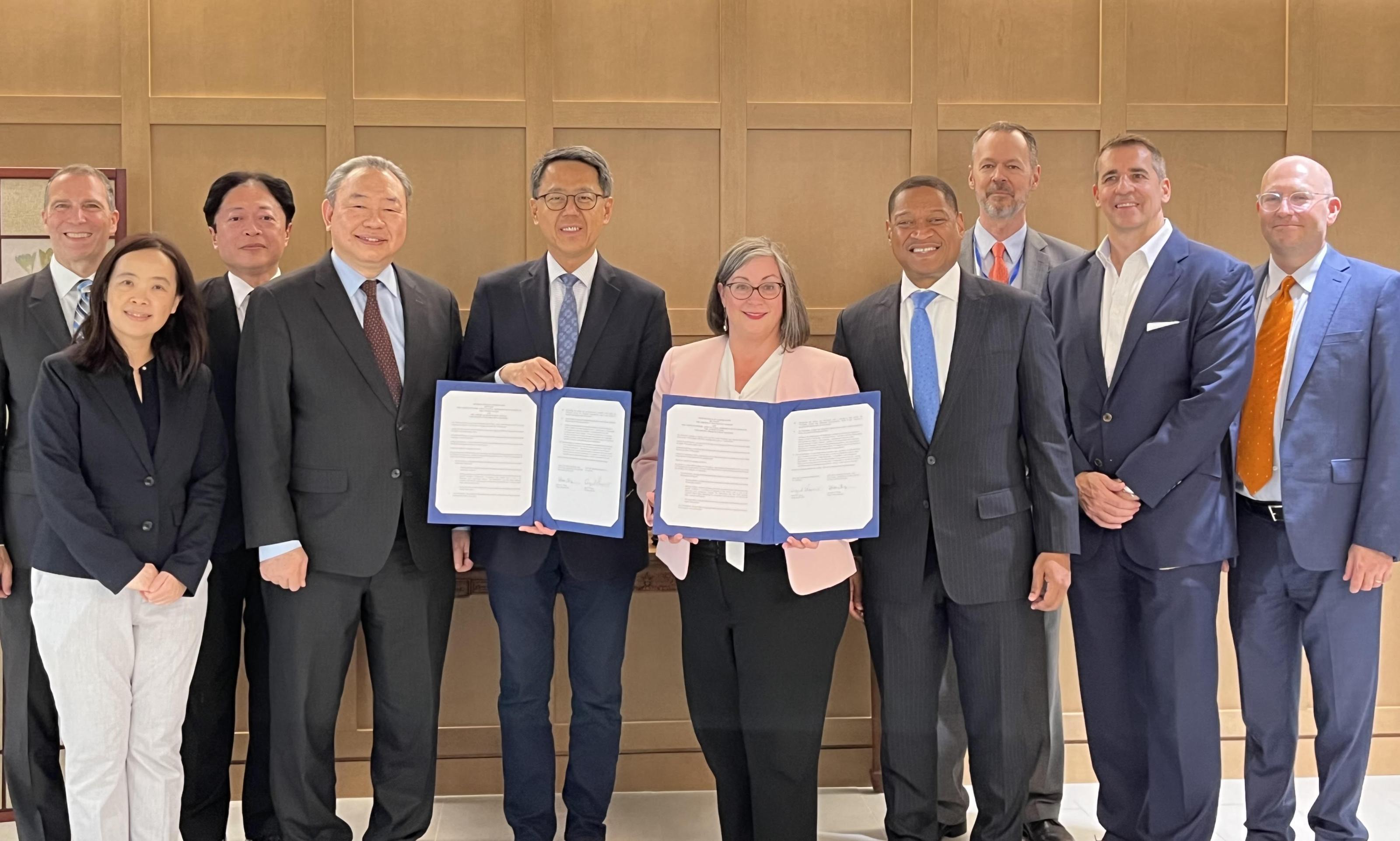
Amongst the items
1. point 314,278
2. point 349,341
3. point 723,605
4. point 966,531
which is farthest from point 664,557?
point 314,278

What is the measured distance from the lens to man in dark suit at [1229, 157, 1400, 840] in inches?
127

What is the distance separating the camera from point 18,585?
10.4 feet

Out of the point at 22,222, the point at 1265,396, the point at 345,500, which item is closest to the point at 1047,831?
the point at 1265,396

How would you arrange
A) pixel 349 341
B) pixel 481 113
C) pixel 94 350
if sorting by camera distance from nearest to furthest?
pixel 94 350 → pixel 349 341 → pixel 481 113

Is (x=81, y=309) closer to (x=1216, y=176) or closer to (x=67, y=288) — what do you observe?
(x=67, y=288)

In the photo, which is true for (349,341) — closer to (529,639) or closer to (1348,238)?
(529,639)

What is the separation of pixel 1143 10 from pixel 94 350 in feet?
12.1

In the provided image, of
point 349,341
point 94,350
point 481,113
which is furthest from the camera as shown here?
point 481,113

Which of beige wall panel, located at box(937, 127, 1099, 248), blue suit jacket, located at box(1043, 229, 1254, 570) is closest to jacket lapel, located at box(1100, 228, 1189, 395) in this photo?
blue suit jacket, located at box(1043, 229, 1254, 570)

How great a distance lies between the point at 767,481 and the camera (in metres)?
2.87

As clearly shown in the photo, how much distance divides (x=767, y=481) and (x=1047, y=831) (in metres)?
1.66

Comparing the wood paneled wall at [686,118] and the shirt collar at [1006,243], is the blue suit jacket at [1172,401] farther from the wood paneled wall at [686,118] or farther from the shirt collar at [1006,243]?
the wood paneled wall at [686,118]

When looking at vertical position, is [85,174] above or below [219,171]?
below

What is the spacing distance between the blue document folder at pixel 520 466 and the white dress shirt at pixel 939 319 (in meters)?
0.78
